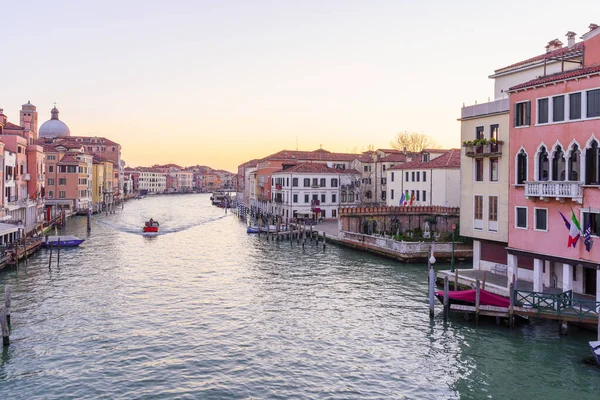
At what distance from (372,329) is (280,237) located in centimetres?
3204

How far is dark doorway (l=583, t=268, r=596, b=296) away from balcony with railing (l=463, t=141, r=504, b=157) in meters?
6.80

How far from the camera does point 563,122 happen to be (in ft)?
63.1

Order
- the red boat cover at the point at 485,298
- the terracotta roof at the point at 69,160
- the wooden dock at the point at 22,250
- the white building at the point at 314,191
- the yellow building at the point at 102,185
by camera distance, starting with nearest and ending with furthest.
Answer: the red boat cover at the point at 485,298
the wooden dock at the point at 22,250
the white building at the point at 314,191
the terracotta roof at the point at 69,160
the yellow building at the point at 102,185

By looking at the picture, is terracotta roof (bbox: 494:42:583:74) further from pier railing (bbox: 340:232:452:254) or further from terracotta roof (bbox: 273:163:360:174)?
terracotta roof (bbox: 273:163:360:174)

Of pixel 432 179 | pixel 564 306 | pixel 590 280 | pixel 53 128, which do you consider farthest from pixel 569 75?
pixel 53 128

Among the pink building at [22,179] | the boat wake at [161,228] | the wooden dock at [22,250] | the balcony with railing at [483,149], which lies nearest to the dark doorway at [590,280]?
the balcony with railing at [483,149]

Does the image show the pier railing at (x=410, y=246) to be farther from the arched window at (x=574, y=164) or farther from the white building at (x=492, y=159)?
the arched window at (x=574, y=164)

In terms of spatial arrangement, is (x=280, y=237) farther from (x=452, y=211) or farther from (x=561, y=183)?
(x=561, y=183)

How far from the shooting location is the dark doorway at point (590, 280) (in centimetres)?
1953

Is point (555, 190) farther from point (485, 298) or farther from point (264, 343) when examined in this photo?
point (264, 343)

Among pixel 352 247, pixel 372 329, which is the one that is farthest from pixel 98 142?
pixel 372 329

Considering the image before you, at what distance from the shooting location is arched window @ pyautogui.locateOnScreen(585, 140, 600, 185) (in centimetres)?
1814

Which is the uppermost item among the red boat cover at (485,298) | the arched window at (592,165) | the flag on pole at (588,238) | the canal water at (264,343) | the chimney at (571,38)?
the chimney at (571,38)

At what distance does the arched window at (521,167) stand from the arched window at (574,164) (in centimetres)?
214
